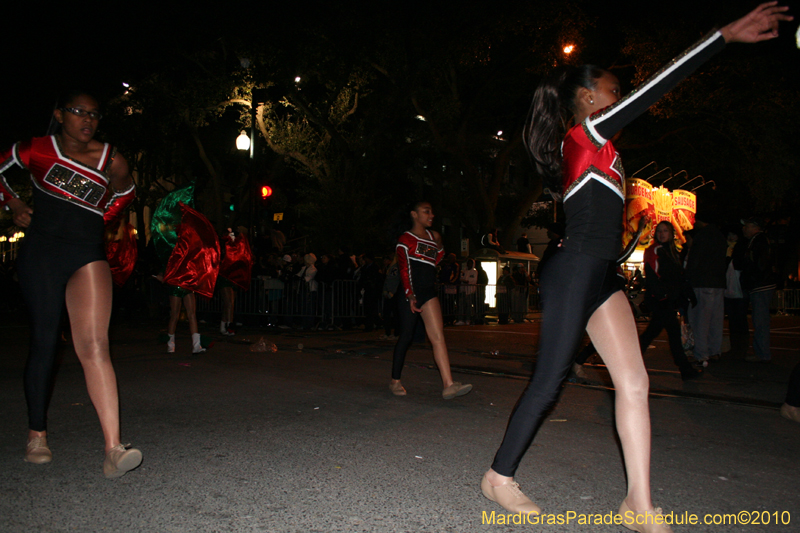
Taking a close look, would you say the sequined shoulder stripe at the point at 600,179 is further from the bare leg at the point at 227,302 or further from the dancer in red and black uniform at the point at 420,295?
the bare leg at the point at 227,302

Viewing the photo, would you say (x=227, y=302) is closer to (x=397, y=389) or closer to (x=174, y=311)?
(x=174, y=311)

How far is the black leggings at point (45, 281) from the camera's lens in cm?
336

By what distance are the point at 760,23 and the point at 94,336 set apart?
3332mm

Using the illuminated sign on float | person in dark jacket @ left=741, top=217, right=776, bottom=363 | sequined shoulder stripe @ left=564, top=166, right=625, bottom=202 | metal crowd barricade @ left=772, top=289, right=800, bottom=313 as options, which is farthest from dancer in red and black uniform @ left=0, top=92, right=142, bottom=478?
metal crowd barricade @ left=772, top=289, right=800, bottom=313

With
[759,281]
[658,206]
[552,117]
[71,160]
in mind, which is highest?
[658,206]

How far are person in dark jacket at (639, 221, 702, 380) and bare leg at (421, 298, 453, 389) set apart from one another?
2.54 m

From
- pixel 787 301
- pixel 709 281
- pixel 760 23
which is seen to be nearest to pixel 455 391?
pixel 760 23

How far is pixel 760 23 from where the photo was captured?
Result: 2.40 meters

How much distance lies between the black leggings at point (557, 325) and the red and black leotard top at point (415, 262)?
298cm

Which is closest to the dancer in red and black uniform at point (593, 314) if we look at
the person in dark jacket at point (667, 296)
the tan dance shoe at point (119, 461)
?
the tan dance shoe at point (119, 461)

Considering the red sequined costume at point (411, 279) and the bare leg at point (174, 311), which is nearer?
the red sequined costume at point (411, 279)

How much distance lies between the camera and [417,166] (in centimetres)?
3975

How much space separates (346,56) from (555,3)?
22.2 ft

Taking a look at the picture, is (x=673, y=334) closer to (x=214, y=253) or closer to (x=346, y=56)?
(x=214, y=253)
